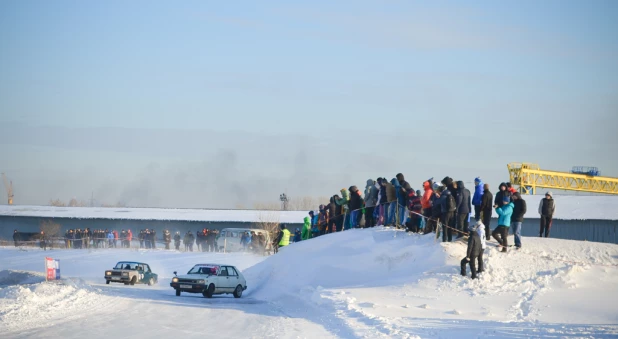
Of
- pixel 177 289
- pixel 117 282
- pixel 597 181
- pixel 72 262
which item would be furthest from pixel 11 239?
pixel 597 181

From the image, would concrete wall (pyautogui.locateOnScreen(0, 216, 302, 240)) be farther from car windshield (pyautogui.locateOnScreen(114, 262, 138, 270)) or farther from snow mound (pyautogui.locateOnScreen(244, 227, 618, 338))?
snow mound (pyautogui.locateOnScreen(244, 227, 618, 338))

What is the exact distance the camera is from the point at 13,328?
16281 mm

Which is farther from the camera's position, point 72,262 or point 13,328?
point 72,262

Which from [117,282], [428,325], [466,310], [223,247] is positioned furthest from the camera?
[223,247]

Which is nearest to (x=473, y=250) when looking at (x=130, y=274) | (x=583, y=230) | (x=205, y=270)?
(x=205, y=270)

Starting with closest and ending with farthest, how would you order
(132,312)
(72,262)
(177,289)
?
(132,312)
(177,289)
(72,262)

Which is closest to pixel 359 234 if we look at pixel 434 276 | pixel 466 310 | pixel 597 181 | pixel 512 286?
pixel 434 276

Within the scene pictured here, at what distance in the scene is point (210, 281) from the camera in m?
27.9

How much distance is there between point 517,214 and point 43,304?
14.1 metres

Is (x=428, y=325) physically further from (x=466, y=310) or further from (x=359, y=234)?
(x=359, y=234)

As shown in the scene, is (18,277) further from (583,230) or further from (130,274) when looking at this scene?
(583,230)

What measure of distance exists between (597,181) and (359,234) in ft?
175

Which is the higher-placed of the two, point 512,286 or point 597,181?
point 597,181

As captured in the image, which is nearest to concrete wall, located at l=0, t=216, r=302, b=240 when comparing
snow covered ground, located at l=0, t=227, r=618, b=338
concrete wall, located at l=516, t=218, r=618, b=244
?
concrete wall, located at l=516, t=218, r=618, b=244
